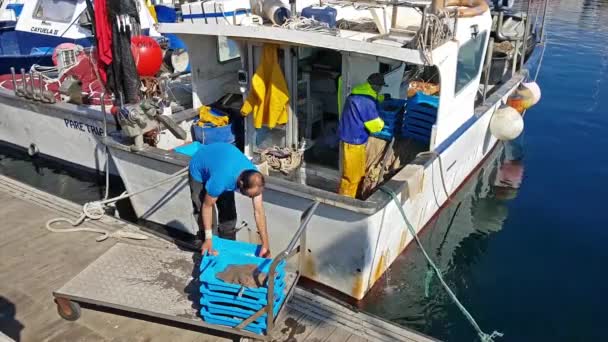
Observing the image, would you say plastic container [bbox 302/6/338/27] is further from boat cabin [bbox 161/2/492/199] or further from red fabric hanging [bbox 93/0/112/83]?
red fabric hanging [bbox 93/0/112/83]

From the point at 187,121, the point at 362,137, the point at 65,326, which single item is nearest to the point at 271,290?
the point at 65,326

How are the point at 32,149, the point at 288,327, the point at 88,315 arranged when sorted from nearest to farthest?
the point at 288,327 → the point at 88,315 → the point at 32,149

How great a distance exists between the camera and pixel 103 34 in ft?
18.8

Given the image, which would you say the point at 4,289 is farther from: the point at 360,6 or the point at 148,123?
the point at 360,6

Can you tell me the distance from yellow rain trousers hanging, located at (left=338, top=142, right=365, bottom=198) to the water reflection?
3.57ft

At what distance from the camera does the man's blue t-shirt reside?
4387 mm

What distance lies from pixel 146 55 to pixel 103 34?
204cm

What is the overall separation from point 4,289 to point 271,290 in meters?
2.82

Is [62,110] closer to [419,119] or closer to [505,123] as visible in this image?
[419,119]

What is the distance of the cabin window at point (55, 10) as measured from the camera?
11719 mm

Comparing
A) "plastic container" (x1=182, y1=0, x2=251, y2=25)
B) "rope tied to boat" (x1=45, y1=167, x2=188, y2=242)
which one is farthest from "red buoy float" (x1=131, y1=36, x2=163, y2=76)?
"rope tied to boat" (x1=45, y1=167, x2=188, y2=242)

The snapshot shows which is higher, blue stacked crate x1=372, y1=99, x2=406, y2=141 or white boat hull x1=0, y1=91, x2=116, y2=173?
blue stacked crate x1=372, y1=99, x2=406, y2=141

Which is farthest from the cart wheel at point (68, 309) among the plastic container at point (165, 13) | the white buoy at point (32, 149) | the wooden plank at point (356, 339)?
the plastic container at point (165, 13)

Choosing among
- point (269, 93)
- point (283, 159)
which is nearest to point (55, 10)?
point (269, 93)
